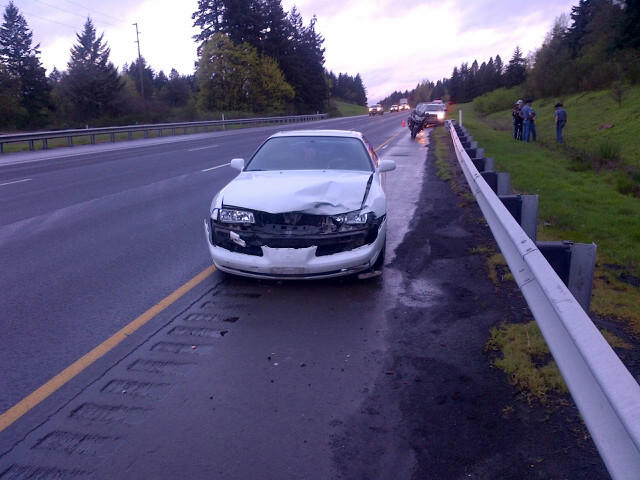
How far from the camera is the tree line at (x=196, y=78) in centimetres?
5938

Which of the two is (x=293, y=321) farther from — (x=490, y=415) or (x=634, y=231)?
(x=634, y=231)

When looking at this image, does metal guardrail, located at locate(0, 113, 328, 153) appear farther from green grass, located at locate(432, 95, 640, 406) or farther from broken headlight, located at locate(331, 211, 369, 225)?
broken headlight, located at locate(331, 211, 369, 225)

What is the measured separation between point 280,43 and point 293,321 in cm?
8072

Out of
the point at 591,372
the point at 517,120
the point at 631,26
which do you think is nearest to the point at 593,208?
the point at 591,372

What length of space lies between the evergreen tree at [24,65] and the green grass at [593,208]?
50228mm

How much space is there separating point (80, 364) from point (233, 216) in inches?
87.5

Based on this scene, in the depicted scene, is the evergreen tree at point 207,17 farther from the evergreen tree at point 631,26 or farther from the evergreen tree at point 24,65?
the evergreen tree at point 631,26

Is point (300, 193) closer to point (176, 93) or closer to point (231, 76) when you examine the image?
point (231, 76)

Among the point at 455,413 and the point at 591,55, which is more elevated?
the point at 591,55

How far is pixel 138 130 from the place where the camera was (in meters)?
37.4

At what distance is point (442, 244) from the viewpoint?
27.5 ft

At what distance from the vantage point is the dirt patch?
134 inches

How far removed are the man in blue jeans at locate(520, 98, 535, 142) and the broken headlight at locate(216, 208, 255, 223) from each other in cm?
2098

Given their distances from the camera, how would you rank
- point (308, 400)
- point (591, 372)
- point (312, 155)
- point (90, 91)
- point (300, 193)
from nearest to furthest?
point (591, 372) < point (308, 400) < point (300, 193) < point (312, 155) < point (90, 91)
